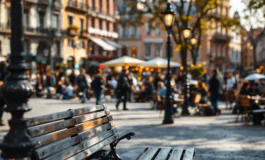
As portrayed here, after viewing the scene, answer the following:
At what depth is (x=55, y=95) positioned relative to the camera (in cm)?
2945

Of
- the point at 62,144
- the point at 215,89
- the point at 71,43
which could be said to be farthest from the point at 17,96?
the point at 71,43

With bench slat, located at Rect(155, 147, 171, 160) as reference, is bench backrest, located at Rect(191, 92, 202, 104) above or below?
above

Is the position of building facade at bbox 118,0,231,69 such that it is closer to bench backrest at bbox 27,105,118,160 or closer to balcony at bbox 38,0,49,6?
balcony at bbox 38,0,49,6

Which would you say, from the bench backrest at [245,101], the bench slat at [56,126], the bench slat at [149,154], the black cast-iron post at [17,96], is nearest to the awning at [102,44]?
the bench backrest at [245,101]

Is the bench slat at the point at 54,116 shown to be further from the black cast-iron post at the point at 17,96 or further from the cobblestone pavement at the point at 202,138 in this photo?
the cobblestone pavement at the point at 202,138

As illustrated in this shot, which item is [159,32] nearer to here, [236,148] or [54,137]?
[236,148]

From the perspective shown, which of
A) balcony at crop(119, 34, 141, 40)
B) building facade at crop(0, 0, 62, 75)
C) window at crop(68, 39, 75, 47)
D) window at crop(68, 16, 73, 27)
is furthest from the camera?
balcony at crop(119, 34, 141, 40)

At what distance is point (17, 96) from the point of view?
14.1 feet

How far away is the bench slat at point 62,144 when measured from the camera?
4230mm

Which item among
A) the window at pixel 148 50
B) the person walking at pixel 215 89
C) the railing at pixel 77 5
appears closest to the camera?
the person walking at pixel 215 89

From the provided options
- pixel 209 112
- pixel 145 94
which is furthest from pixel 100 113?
pixel 145 94

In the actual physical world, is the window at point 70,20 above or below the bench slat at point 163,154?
above

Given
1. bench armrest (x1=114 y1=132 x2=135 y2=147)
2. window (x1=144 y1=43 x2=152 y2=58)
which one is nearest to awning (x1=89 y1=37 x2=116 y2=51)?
window (x1=144 y1=43 x2=152 y2=58)

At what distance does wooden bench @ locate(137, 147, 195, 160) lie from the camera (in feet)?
19.0
